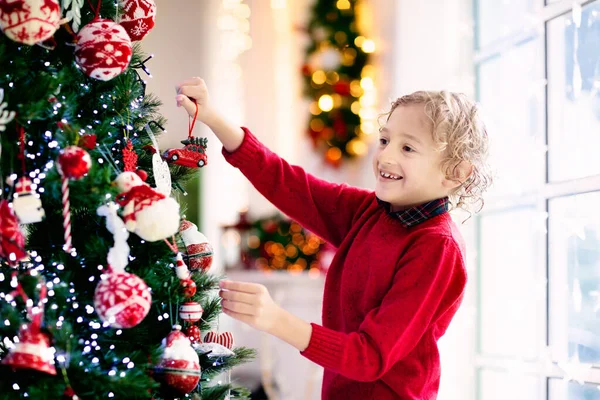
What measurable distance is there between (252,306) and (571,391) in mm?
928

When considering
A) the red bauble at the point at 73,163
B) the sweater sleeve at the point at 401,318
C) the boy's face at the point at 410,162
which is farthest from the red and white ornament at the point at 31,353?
the boy's face at the point at 410,162

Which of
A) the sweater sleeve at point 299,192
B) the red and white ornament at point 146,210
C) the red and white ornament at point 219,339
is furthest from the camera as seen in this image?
the sweater sleeve at point 299,192

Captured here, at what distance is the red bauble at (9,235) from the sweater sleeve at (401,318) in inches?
20.1

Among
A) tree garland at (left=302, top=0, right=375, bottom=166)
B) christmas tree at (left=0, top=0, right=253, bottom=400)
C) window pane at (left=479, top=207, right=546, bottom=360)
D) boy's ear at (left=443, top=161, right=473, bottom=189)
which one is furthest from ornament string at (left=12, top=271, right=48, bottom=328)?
tree garland at (left=302, top=0, right=375, bottom=166)

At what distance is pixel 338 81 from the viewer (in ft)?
11.0

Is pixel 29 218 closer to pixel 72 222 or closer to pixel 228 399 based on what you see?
pixel 72 222

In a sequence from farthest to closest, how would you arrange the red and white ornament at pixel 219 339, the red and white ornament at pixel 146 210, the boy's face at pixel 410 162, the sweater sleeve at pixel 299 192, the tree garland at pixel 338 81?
the tree garland at pixel 338 81 → the sweater sleeve at pixel 299 192 → the boy's face at pixel 410 162 → the red and white ornament at pixel 219 339 → the red and white ornament at pixel 146 210

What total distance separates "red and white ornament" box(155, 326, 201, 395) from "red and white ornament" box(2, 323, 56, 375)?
18cm

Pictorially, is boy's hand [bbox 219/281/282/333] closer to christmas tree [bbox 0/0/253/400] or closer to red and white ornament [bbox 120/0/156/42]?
christmas tree [bbox 0/0/253/400]

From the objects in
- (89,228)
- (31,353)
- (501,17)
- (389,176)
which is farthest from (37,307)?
(501,17)

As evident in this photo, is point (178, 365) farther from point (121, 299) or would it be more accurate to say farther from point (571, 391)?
point (571, 391)

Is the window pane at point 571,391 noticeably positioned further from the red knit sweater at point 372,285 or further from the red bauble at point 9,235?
the red bauble at point 9,235

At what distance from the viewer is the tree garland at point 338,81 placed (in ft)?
10.7

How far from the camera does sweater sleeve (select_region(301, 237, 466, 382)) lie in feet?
3.96
